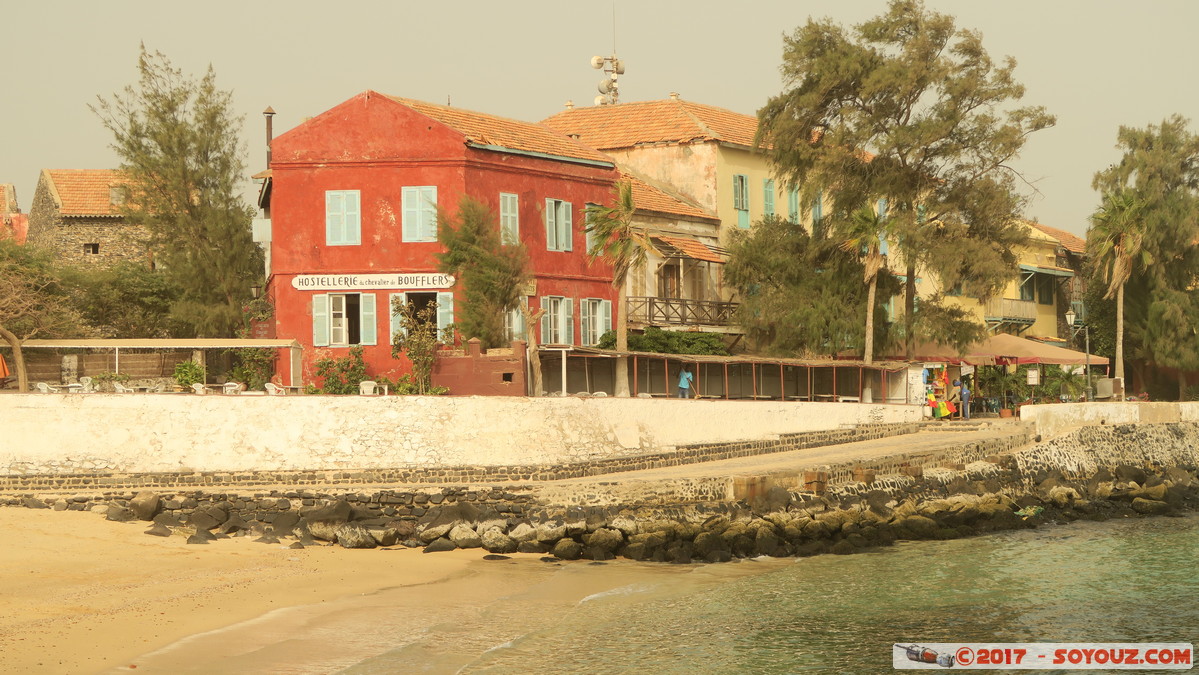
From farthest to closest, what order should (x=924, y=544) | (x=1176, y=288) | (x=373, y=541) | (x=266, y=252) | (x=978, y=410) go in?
1. (x=1176, y=288)
2. (x=978, y=410)
3. (x=266, y=252)
4. (x=924, y=544)
5. (x=373, y=541)

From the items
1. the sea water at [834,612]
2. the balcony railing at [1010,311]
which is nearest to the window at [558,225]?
the sea water at [834,612]

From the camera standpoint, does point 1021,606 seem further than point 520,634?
Yes

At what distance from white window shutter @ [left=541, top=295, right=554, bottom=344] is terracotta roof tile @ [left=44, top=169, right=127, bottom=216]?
21465mm

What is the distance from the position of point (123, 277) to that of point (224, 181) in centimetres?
609

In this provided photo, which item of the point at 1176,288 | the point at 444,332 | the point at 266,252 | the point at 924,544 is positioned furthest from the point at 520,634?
the point at 1176,288

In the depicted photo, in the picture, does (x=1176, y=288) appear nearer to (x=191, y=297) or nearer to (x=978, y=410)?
(x=978, y=410)

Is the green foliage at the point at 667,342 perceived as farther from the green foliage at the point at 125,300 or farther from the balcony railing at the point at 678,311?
the green foliage at the point at 125,300

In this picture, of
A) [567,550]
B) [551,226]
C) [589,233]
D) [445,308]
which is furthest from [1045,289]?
[567,550]

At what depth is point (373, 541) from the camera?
2488 cm

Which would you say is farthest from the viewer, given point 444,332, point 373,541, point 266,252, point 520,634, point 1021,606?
point 266,252

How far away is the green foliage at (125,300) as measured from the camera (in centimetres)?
4378

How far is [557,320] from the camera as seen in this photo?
37.2m

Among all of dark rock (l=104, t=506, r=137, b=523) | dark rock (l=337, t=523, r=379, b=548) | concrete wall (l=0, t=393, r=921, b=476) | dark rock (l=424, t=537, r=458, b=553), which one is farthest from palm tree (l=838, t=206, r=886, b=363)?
dark rock (l=104, t=506, r=137, b=523)

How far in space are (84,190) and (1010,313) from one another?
36994mm
